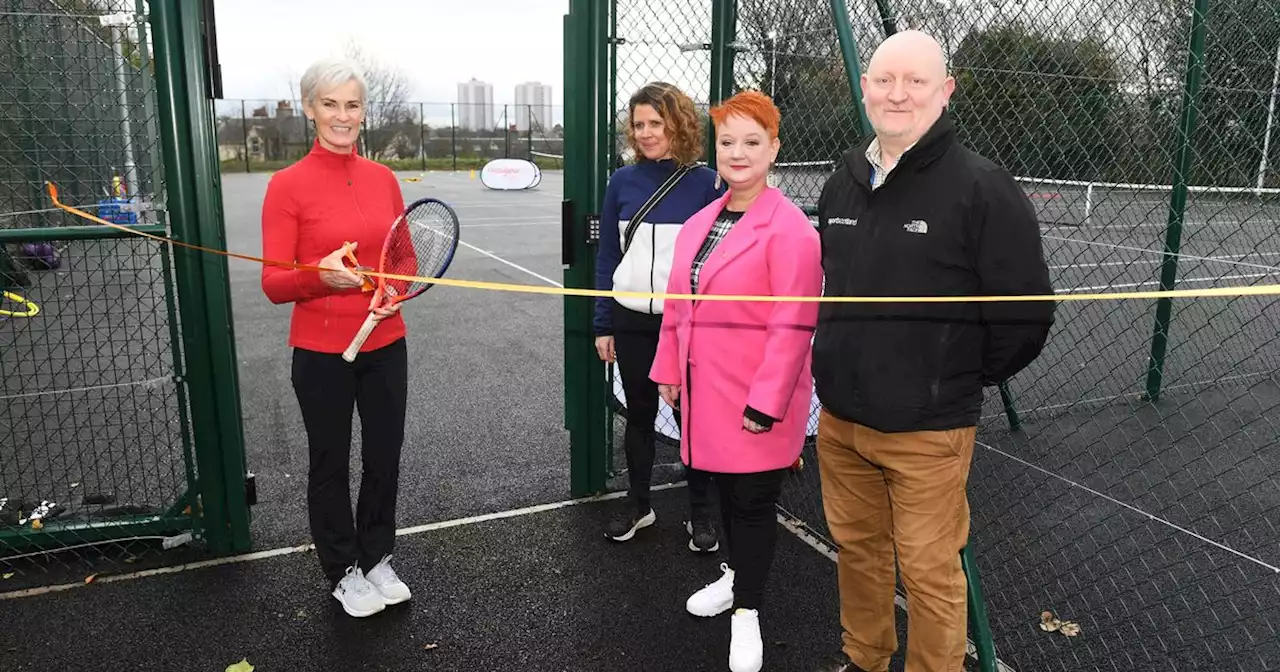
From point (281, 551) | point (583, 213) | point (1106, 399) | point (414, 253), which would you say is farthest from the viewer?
point (1106, 399)

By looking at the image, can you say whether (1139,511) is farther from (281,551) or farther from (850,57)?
(281,551)

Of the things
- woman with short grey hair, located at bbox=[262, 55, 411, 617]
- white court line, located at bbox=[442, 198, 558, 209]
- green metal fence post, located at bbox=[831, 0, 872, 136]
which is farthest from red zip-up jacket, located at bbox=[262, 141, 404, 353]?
white court line, located at bbox=[442, 198, 558, 209]

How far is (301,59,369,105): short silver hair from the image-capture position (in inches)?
107

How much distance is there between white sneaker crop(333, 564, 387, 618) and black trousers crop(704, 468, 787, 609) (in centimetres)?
133

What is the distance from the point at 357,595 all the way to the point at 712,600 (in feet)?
4.32

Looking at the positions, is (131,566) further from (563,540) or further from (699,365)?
(699,365)

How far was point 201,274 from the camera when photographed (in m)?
3.36

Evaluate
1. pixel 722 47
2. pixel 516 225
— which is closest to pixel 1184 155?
pixel 722 47

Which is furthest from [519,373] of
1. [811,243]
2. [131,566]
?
[811,243]

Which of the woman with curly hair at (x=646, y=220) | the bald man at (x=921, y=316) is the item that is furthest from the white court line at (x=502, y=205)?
the bald man at (x=921, y=316)

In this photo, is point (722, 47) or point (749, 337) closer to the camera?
point (749, 337)

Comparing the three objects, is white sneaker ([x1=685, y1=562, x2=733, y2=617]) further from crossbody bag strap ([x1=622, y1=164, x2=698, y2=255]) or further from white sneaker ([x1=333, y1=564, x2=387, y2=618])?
crossbody bag strap ([x1=622, y1=164, x2=698, y2=255])

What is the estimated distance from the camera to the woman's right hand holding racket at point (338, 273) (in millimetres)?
2654

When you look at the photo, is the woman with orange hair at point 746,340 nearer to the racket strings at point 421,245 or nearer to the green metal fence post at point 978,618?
the green metal fence post at point 978,618
